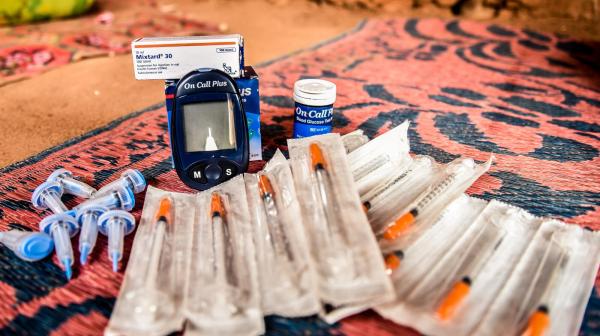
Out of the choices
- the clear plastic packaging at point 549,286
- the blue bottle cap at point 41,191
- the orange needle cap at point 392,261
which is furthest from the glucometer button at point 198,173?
the clear plastic packaging at point 549,286

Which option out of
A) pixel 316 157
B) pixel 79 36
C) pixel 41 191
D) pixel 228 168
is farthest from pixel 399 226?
pixel 79 36

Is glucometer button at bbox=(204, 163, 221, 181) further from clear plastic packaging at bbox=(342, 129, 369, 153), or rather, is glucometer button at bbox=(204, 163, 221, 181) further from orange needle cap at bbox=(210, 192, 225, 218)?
clear plastic packaging at bbox=(342, 129, 369, 153)

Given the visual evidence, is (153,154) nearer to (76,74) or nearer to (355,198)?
(355,198)

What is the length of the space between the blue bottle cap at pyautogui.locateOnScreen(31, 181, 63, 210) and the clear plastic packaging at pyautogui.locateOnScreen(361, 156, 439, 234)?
0.49 m

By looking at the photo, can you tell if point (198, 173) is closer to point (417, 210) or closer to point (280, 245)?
point (280, 245)

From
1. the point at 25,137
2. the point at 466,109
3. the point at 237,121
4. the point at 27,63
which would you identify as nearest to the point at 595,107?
the point at 466,109

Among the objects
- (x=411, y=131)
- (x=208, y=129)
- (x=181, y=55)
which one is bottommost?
(x=411, y=131)

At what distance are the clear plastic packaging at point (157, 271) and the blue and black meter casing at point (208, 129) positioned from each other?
6 cm

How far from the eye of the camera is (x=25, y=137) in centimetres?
102

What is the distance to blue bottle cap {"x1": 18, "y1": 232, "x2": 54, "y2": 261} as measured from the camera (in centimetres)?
60

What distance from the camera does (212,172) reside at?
74 cm

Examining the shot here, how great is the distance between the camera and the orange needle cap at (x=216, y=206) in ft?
2.12

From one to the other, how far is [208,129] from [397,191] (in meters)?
0.32

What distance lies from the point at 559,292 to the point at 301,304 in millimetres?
311
